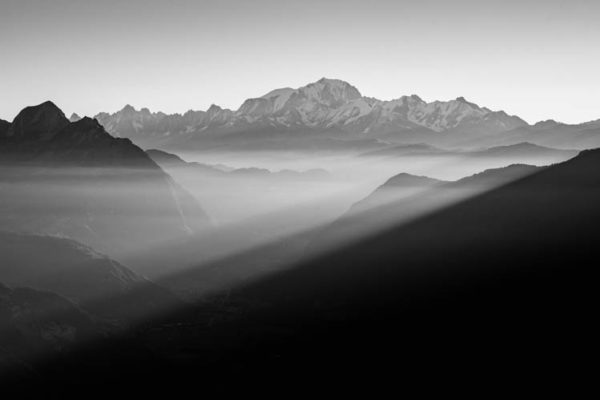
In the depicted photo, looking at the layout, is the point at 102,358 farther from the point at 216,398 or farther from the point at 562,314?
the point at 562,314

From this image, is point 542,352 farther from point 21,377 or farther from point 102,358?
point 21,377

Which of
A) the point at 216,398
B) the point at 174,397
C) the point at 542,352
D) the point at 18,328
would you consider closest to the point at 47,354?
the point at 18,328

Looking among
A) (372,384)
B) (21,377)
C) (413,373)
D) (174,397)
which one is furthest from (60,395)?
(413,373)

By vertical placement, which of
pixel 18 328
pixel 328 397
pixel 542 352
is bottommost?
pixel 328 397

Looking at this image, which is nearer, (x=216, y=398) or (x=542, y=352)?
(x=542, y=352)

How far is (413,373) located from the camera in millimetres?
196750

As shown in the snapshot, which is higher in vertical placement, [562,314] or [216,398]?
[562,314]

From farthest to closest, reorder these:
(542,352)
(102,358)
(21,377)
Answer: (102,358) < (542,352) < (21,377)

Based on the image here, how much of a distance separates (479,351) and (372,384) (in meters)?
37.0

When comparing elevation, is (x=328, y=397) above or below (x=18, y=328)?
below

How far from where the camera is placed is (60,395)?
173 meters

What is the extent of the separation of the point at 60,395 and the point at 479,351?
13142 cm

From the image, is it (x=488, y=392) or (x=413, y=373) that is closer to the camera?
(x=488, y=392)

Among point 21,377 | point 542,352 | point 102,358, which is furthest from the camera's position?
point 102,358
